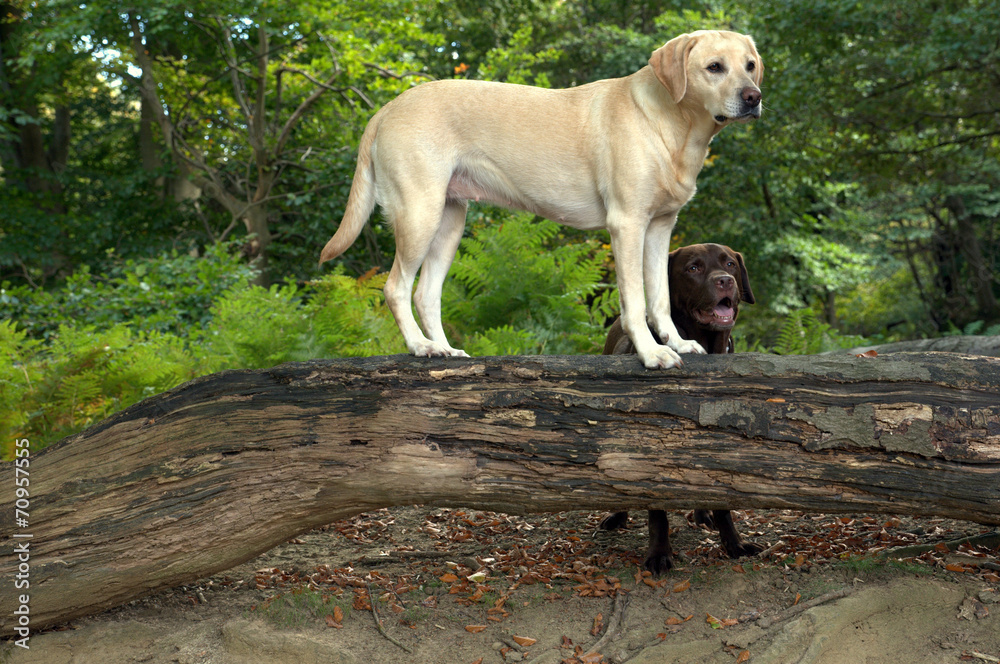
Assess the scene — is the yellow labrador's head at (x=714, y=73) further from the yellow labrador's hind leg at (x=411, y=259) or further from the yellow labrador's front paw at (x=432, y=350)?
the yellow labrador's front paw at (x=432, y=350)

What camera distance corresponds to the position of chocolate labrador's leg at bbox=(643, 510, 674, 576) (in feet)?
13.2

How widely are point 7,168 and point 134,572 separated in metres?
15.2

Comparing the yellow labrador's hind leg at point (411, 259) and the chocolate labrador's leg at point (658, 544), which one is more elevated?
the yellow labrador's hind leg at point (411, 259)

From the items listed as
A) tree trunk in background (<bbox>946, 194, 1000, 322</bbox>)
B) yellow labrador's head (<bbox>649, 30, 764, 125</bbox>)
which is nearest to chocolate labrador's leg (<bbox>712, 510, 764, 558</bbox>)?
yellow labrador's head (<bbox>649, 30, 764, 125</bbox>)

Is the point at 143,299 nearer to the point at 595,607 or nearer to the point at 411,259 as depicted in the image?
the point at 411,259

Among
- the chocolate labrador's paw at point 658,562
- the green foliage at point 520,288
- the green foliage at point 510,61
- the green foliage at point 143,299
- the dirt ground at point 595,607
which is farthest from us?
the green foliage at point 510,61

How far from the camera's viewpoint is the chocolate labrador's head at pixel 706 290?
4273mm

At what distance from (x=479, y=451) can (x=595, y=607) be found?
3.48ft

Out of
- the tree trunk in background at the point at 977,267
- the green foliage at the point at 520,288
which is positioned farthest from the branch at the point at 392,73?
the tree trunk in background at the point at 977,267

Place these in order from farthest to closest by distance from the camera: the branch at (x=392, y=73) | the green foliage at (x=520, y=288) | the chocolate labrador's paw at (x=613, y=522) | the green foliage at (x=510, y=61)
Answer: the green foliage at (x=510, y=61) → the branch at (x=392, y=73) → the green foliage at (x=520, y=288) → the chocolate labrador's paw at (x=613, y=522)

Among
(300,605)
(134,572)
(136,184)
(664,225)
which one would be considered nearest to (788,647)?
(664,225)

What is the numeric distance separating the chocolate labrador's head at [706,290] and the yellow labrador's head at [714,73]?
98cm

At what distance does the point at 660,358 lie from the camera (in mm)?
3498

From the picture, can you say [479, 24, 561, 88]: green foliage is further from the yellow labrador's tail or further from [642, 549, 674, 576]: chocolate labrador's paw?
[642, 549, 674, 576]: chocolate labrador's paw
